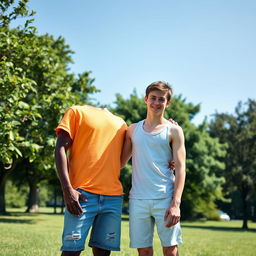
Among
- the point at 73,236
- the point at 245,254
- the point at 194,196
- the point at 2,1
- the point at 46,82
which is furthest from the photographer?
the point at 194,196

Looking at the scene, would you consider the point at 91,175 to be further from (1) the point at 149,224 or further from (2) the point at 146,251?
(2) the point at 146,251

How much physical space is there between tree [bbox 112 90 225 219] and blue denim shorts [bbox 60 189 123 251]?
2468 cm

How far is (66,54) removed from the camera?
27469mm

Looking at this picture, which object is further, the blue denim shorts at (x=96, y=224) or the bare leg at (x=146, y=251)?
the bare leg at (x=146, y=251)

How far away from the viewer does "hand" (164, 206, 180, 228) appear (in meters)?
3.81

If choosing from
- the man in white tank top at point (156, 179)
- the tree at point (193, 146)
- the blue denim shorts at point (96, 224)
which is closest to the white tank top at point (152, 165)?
the man in white tank top at point (156, 179)

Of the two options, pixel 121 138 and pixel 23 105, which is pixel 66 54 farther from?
pixel 121 138

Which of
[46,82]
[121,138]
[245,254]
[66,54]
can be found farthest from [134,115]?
[121,138]

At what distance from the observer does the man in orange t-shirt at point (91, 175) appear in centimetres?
382

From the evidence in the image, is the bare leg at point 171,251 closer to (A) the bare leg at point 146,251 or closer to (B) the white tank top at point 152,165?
(A) the bare leg at point 146,251

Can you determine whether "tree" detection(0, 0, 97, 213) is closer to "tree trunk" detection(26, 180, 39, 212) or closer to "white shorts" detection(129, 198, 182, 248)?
"white shorts" detection(129, 198, 182, 248)

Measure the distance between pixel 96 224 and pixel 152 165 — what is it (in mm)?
911

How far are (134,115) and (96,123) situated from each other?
28375 millimetres

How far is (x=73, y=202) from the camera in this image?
3736 millimetres
